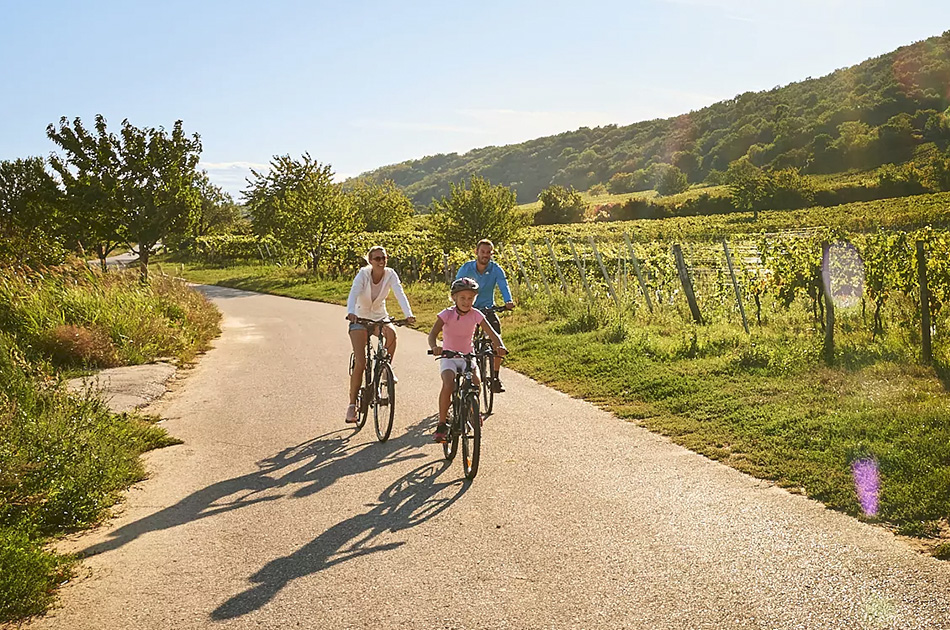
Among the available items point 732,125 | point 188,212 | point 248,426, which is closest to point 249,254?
point 188,212

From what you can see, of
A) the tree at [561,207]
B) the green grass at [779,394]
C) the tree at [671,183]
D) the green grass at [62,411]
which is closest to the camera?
the green grass at [62,411]

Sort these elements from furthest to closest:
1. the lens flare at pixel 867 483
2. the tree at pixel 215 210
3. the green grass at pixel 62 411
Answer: the tree at pixel 215 210 < the lens flare at pixel 867 483 < the green grass at pixel 62 411

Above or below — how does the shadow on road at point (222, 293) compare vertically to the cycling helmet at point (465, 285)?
below

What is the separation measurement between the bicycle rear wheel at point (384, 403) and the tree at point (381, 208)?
139 feet

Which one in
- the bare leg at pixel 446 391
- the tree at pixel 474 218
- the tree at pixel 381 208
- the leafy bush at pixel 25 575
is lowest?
the leafy bush at pixel 25 575

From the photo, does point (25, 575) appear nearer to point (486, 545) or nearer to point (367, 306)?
point (486, 545)

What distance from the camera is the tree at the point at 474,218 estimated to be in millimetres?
32750

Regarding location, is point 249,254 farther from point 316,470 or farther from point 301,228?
point 316,470

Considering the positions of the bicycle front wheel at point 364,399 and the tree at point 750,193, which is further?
the tree at point 750,193

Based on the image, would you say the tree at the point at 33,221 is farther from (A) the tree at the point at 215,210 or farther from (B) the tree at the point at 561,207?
(B) the tree at the point at 561,207

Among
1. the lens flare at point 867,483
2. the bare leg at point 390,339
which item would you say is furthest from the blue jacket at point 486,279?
the lens flare at point 867,483

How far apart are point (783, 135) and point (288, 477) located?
417 ft

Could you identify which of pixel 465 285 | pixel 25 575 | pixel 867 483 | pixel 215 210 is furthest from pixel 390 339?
pixel 215 210

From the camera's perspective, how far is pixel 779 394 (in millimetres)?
8500
